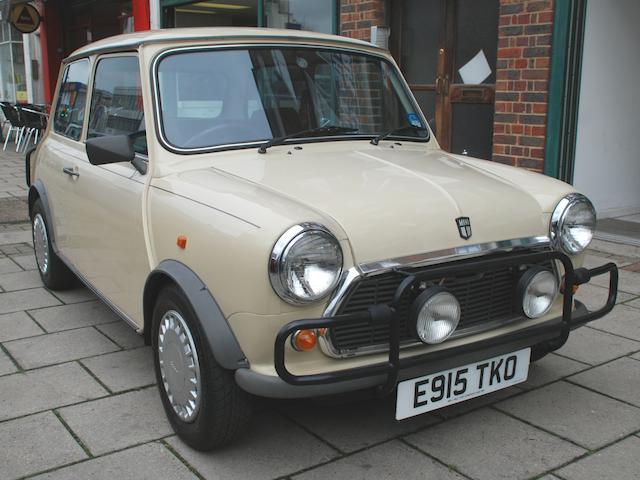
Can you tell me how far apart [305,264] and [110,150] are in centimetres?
129

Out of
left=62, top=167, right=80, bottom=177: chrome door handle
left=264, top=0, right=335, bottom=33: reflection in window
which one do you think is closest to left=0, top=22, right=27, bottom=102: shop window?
left=264, top=0, right=335, bottom=33: reflection in window

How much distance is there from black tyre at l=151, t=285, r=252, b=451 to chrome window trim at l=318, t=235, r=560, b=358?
0.43 metres

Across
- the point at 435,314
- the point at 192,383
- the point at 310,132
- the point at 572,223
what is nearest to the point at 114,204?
the point at 310,132

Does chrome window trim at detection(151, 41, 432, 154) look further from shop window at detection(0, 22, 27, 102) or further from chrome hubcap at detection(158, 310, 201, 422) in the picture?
shop window at detection(0, 22, 27, 102)

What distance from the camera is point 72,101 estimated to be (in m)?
4.70

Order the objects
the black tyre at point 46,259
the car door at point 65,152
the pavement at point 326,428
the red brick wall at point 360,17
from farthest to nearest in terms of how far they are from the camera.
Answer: the red brick wall at point 360,17
the black tyre at point 46,259
the car door at point 65,152
the pavement at point 326,428

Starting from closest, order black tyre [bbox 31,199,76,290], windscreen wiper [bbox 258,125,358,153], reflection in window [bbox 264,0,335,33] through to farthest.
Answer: windscreen wiper [bbox 258,125,358,153], black tyre [bbox 31,199,76,290], reflection in window [bbox 264,0,335,33]

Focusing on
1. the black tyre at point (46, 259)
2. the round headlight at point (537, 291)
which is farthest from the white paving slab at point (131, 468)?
the black tyre at point (46, 259)

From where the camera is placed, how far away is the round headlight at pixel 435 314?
101 inches

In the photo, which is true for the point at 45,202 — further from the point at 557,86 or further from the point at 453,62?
the point at 453,62

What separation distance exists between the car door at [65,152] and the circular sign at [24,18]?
42.3ft

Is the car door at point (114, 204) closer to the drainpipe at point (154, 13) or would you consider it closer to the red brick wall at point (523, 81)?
the red brick wall at point (523, 81)

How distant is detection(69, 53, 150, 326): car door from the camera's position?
337 centimetres

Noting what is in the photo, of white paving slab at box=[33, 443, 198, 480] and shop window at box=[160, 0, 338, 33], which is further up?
shop window at box=[160, 0, 338, 33]
